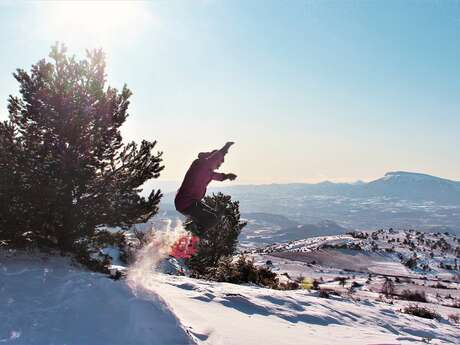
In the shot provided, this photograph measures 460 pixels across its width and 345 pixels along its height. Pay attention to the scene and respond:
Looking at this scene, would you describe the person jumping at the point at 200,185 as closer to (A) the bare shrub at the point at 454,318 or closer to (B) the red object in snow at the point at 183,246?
(B) the red object in snow at the point at 183,246

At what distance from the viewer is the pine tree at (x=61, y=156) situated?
8562mm

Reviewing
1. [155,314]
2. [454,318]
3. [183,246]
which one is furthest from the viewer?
[454,318]

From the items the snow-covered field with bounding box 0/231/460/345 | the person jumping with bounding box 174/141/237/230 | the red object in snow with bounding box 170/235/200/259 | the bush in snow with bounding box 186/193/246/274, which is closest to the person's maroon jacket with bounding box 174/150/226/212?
the person jumping with bounding box 174/141/237/230

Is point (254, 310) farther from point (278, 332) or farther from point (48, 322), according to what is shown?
point (48, 322)

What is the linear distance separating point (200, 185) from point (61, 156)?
3.05 metres

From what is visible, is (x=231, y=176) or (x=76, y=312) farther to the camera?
(x=231, y=176)

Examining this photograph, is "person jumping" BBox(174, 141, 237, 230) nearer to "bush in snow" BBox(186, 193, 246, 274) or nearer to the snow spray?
the snow spray

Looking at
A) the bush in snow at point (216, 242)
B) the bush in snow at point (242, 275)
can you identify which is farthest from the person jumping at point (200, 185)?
the bush in snow at point (216, 242)

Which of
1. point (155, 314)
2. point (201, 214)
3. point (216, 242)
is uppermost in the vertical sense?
point (201, 214)

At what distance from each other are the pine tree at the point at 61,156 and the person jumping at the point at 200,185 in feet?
4.42

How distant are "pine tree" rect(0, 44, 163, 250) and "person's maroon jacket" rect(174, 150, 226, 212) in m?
1.30

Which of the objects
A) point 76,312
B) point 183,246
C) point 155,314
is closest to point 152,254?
point 183,246

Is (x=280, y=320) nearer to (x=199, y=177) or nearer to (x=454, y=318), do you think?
(x=199, y=177)

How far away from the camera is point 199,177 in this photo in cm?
967
